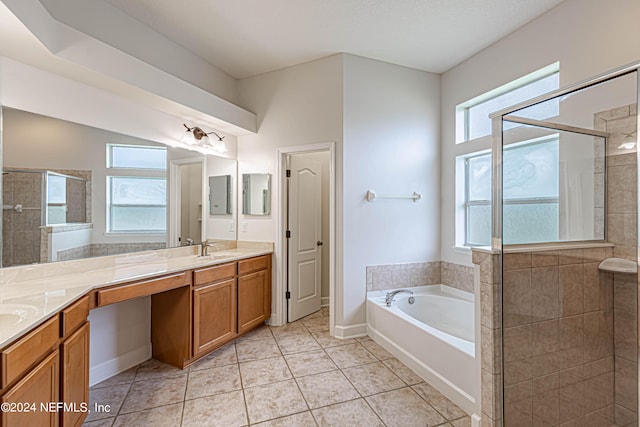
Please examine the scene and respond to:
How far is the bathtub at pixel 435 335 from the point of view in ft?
6.60

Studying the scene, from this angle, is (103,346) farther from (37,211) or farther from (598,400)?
(598,400)

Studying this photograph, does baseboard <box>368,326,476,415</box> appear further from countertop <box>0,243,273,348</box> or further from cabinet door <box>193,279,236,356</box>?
countertop <box>0,243,273,348</box>

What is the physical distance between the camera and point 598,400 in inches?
65.1

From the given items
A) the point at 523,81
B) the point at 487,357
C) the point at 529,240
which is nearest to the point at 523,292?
the point at 529,240

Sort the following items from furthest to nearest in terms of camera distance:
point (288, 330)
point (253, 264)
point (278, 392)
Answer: point (288, 330) → point (253, 264) → point (278, 392)

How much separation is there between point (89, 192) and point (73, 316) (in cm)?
107

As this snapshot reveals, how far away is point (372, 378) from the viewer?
236 centimetres

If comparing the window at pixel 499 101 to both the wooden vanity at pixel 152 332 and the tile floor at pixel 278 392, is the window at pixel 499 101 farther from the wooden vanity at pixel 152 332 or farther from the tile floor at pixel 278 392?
the wooden vanity at pixel 152 332

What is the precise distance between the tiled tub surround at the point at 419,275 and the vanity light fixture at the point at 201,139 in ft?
6.99

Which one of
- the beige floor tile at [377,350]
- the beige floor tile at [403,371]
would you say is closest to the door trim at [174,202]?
the beige floor tile at [377,350]

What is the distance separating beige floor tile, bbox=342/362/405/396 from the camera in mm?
2218

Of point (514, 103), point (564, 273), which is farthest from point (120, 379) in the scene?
point (514, 103)

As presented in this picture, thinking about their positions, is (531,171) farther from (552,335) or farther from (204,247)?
(204,247)

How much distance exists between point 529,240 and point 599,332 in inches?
24.8
